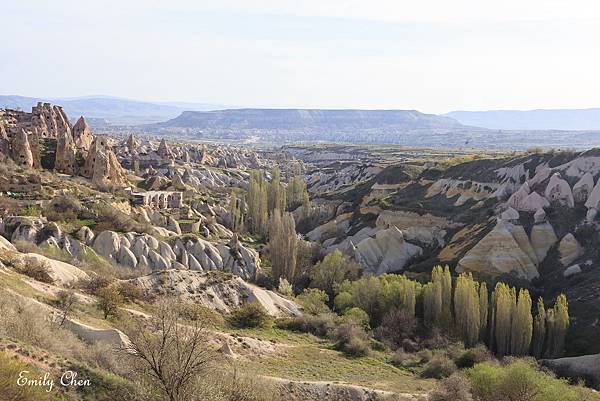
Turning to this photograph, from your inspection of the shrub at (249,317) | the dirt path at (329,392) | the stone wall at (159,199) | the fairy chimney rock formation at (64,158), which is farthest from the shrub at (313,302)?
the fairy chimney rock formation at (64,158)

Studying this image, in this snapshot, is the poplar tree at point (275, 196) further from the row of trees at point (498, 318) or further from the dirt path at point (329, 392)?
the dirt path at point (329, 392)

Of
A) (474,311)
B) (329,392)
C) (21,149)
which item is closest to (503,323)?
(474,311)

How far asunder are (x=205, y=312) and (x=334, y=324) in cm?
748

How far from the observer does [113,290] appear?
78.2 feet

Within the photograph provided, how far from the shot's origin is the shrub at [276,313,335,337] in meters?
29.6

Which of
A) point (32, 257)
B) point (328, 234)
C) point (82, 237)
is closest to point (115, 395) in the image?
point (32, 257)

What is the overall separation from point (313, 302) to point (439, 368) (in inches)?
485

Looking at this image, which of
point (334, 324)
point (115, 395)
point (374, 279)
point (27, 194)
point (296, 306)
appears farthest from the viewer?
point (27, 194)

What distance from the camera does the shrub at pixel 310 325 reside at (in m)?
29.6

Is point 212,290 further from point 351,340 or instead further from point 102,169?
point 102,169

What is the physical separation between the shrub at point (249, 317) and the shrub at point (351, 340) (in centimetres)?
404

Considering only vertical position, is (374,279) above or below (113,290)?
below

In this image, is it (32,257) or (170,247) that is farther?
(170,247)

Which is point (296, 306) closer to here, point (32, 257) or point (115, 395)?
point (32, 257)
